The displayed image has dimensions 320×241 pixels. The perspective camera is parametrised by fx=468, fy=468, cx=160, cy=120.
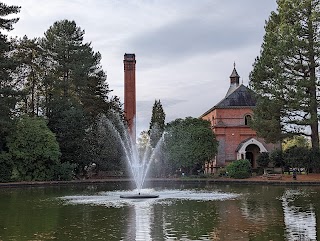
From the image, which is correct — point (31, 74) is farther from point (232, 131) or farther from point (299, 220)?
point (299, 220)

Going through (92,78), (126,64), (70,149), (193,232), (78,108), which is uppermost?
(126,64)

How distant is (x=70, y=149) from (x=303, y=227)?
32485 mm

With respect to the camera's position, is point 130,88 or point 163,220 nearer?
point 163,220

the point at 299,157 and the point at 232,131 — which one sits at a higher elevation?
the point at 232,131

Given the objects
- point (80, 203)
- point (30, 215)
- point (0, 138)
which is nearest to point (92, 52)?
point (0, 138)

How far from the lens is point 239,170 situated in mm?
39625

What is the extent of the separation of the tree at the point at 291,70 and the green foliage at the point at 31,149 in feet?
55.3

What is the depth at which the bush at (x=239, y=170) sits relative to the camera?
3903 cm

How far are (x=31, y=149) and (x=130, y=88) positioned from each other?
25.6 metres

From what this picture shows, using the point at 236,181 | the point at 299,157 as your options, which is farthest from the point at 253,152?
the point at 236,181

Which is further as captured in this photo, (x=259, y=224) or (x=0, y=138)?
(x=0, y=138)

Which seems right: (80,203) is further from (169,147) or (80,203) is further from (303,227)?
(169,147)

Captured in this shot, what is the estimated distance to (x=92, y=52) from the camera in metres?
51.4

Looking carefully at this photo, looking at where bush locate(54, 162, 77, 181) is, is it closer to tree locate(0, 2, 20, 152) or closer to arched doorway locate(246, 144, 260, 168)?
tree locate(0, 2, 20, 152)
